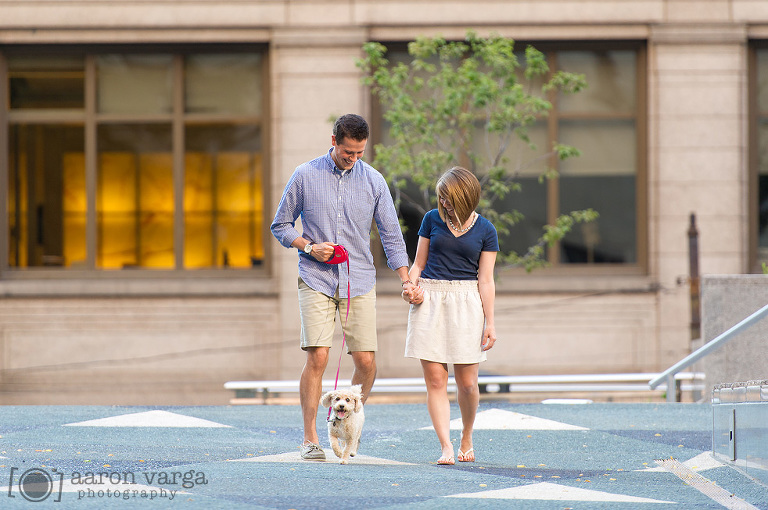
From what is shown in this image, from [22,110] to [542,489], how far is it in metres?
12.4

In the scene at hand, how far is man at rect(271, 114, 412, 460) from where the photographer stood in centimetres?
650

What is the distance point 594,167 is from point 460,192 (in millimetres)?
9934

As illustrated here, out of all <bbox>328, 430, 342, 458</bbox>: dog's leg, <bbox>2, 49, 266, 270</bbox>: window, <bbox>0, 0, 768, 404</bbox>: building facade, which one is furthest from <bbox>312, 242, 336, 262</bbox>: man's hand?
<bbox>2, 49, 266, 270</bbox>: window

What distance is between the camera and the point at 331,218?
6.61 metres

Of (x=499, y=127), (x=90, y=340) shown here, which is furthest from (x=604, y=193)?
(x=90, y=340)

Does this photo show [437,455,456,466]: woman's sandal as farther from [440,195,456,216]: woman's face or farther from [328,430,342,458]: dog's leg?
[440,195,456,216]: woman's face

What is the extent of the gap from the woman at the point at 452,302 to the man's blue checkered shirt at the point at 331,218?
0.29m

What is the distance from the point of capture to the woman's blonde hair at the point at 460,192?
21.1 feet

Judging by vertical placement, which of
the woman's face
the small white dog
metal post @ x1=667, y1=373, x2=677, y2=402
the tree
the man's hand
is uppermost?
the tree

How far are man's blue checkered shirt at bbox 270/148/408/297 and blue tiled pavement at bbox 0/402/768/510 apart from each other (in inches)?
→ 43.9

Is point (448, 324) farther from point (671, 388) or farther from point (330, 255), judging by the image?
point (671, 388)

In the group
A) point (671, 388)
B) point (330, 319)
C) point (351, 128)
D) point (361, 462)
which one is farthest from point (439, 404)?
point (671, 388)

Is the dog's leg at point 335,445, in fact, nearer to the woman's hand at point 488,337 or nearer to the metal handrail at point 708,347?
the woman's hand at point 488,337

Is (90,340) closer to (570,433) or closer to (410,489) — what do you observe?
(570,433)
